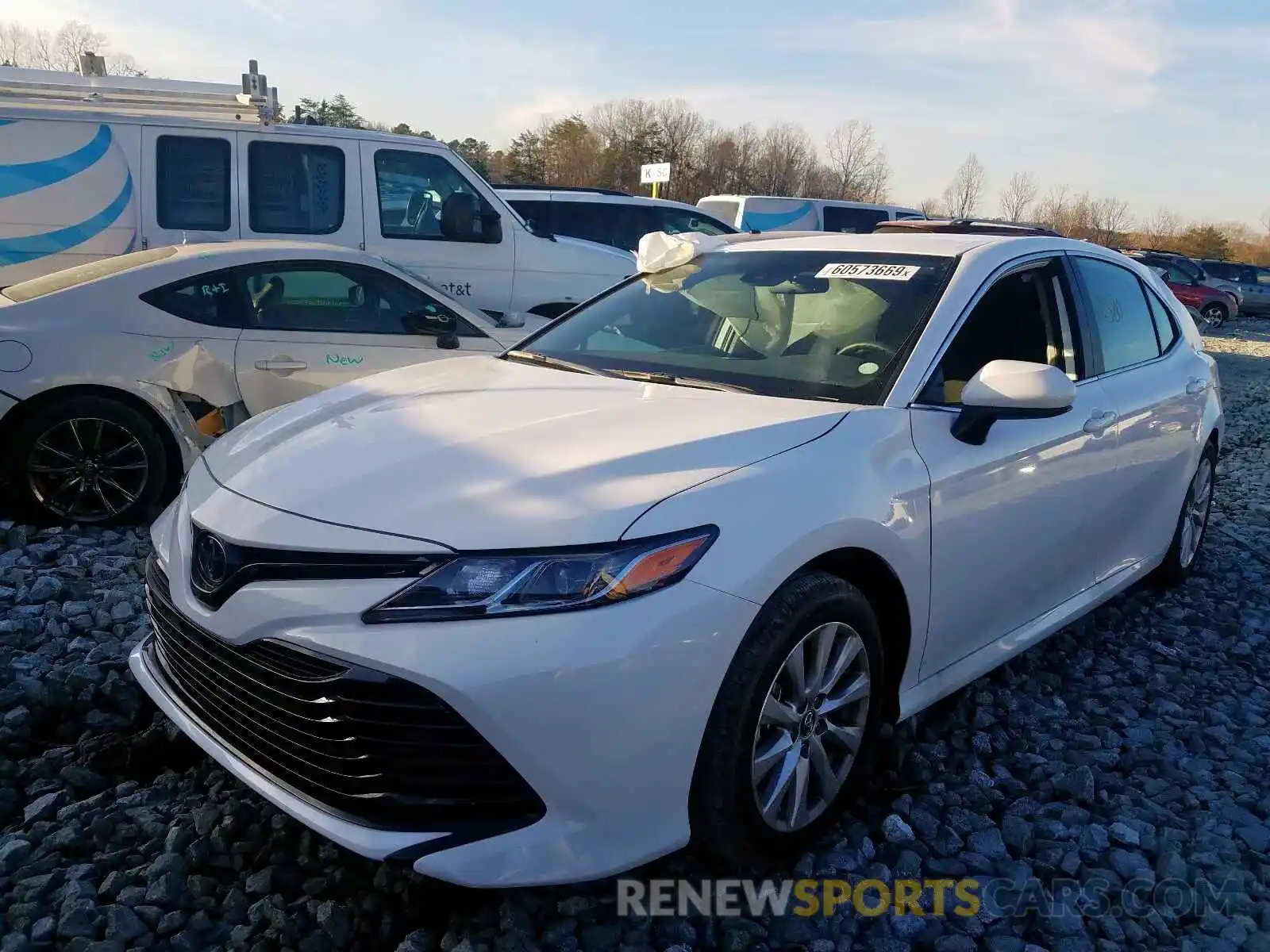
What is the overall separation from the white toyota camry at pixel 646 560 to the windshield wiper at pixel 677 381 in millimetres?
13

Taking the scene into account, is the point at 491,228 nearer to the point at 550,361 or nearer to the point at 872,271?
the point at 550,361

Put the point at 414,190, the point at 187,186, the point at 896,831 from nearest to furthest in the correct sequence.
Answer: the point at 896,831 < the point at 187,186 < the point at 414,190

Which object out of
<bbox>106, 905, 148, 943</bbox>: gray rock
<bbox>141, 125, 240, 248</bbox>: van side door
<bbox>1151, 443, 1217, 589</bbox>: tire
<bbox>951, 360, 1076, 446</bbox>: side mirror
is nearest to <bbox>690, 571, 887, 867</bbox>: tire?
<bbox>951, 360, 1076, 446</bbox>: side mirror

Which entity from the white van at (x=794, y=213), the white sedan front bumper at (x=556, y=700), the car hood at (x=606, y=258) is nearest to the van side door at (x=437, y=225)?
the car hood at (x=606, y=258)

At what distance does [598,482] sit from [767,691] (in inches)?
24.6

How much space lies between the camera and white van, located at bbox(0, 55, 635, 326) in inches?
263

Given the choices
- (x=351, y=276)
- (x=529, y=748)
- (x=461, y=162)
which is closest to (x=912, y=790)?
(x=529, y=748)

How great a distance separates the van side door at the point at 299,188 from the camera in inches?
277

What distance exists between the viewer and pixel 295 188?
715cm

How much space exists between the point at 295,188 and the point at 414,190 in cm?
85

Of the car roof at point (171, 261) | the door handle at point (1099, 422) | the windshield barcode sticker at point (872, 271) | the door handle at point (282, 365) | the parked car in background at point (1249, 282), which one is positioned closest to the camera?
the windshield barcode sticker at point (872, 271)

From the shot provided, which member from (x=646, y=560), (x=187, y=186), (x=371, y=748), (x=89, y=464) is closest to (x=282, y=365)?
(x=89, y=464)

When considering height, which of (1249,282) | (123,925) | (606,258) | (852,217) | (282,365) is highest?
(852,217)

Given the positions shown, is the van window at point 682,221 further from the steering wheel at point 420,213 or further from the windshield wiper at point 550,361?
the windshield wiper at point 550,361
